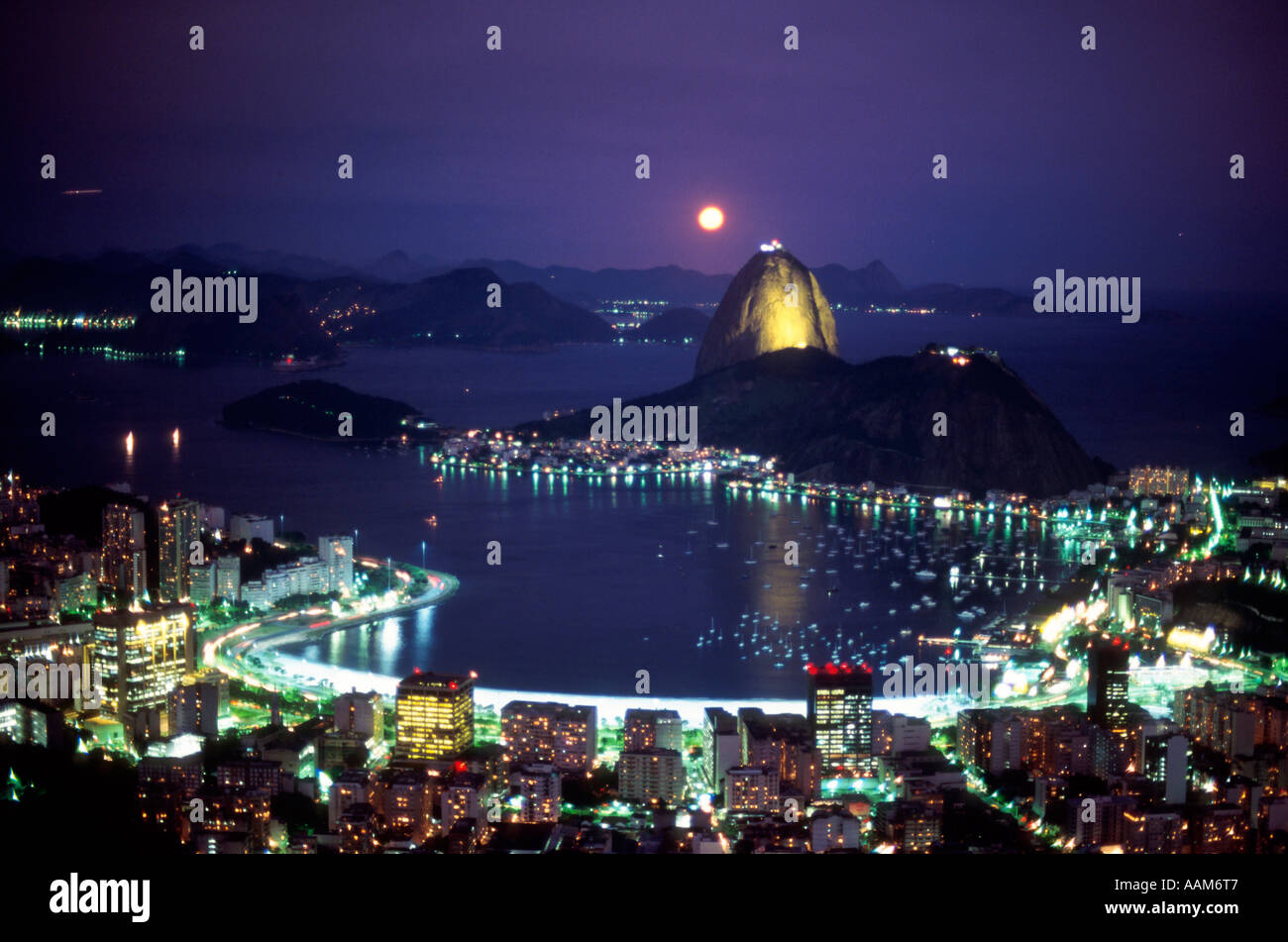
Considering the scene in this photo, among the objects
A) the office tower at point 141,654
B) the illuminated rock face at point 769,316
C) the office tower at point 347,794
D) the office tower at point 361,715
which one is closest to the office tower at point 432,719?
the office tower at point 361,715

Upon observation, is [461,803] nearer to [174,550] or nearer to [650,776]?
[650,776]

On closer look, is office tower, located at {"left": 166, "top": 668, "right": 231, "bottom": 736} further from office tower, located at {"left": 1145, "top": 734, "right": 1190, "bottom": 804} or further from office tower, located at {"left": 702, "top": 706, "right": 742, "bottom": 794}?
office tower, located at {"left": 1145, "top": 734, "right": 1190, "bottom": 804}

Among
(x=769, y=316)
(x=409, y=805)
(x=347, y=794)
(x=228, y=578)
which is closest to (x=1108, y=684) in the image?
(x=409, y=805)

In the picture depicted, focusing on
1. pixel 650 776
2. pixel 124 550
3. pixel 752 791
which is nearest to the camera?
pixel 752 791

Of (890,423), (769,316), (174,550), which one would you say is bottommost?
(174,550)

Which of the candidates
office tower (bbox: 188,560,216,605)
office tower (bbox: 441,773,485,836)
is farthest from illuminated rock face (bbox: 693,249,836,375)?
office tower (bbox: 441,773,485,836)
